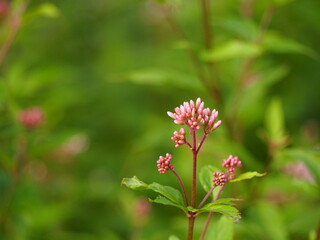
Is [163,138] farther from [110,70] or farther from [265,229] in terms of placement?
[110,70]

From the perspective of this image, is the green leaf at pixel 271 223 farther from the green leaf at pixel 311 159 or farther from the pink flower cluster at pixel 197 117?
the pink flower cluster at pixel 197 117

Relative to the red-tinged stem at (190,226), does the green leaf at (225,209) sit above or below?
above

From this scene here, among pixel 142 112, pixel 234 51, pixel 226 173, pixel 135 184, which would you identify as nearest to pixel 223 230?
pixel 226 173

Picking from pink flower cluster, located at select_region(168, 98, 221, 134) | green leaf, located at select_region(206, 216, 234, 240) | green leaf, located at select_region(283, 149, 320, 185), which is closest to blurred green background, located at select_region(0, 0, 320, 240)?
green leaf, located at select_region(283, 149, 320, 185)

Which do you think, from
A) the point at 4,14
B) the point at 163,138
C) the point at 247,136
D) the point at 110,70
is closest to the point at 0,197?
the point at 163,138

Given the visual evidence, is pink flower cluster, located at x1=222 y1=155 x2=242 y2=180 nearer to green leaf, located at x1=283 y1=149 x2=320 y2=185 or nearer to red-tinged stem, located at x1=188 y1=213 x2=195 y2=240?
red-tinged stem, located at x1=188 y1=213 x2=195 y2=240

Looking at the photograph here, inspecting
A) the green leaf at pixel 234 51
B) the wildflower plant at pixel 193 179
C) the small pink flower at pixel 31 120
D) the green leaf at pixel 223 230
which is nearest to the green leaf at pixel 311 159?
the green leaf at pixel 223 230

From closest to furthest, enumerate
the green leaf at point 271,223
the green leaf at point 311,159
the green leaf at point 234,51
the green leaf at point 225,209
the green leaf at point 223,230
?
the green leaf at point 225,209, the green leaf at point 223,230, the green leaf at point 311,159, the green leaf at point 271,223, the green leaf at point 234,51
